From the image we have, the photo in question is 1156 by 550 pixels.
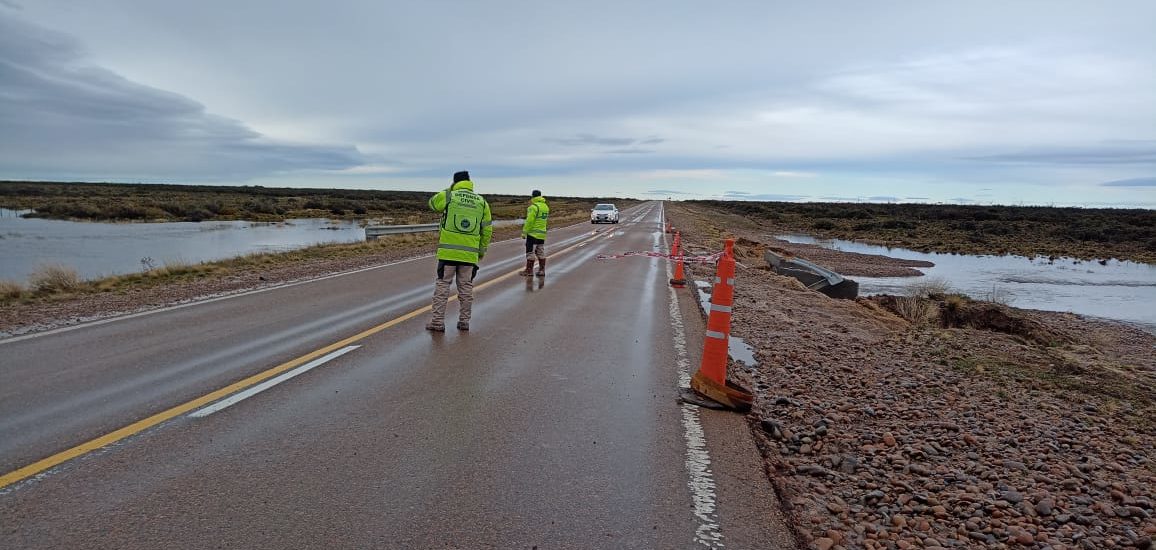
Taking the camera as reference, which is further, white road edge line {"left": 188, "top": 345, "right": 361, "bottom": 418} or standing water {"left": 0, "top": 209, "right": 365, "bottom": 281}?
standing water {"left": 0, "top": 209, "right": 365, "bottom": 281}

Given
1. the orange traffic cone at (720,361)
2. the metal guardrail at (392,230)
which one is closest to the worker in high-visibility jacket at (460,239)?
the orange traffic cone at (720,361)

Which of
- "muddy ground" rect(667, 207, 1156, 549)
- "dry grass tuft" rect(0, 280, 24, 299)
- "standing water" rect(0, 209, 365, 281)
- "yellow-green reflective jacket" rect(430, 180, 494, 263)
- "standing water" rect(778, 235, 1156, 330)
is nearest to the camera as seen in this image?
"muddy ground" rect(667, 207, 1156, 549)

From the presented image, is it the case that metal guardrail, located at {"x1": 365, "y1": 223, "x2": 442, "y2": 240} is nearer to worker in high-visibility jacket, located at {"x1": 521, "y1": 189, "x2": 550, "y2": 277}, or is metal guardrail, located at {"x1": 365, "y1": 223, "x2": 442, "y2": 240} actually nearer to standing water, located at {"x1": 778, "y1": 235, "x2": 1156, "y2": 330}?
worker in high-visibility jacket, located at {"x1": 521, "y1": 189, "x2": 550, "y2": 277}

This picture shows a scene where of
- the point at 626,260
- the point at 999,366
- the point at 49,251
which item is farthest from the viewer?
the point at 49,251

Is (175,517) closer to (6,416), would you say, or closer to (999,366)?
(6,416)

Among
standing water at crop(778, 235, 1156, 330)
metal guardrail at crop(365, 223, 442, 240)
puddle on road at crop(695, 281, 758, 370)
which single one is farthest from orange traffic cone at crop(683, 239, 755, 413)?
metal guardrail at crop(365, 223, 442, 240)

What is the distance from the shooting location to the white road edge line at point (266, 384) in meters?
5.05

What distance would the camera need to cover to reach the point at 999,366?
7832mm

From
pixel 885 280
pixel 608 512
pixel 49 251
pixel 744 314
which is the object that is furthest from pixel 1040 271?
pixel 49 251

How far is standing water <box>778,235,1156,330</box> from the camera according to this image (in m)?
18.3

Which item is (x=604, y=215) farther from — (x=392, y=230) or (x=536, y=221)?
(x=536, y=221)

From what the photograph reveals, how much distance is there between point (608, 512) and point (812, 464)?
1699 millimetres

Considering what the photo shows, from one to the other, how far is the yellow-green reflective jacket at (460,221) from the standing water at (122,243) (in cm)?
1358

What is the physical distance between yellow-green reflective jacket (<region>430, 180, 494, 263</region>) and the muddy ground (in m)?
3.72
